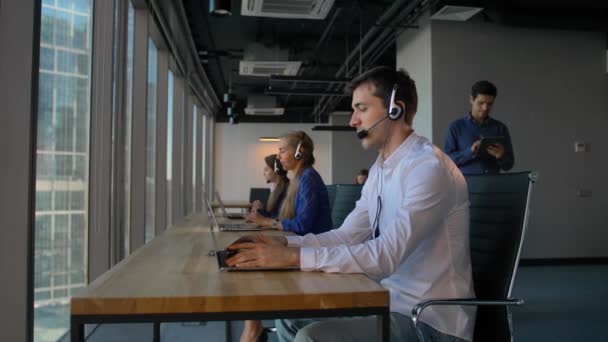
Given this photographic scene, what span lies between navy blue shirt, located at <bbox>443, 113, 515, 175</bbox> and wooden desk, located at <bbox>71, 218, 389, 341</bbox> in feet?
7.31

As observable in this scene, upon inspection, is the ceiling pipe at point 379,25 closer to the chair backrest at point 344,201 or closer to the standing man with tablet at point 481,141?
the standing man with tablet at point 481,141

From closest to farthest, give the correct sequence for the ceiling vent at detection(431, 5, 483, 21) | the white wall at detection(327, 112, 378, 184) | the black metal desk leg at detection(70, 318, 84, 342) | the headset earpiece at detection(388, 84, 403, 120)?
1. the black metal desk leg at detection(70, 318, 84, 342)
2. the headset earpiece at detection(388, 84, 403, 120)
3. the ceiling vent at detection(431, 5, 483, 21)
4. the white wall at detection(327, 112, 378, 184)

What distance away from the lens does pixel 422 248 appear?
146 centimetres

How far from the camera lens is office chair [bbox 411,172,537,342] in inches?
55.1

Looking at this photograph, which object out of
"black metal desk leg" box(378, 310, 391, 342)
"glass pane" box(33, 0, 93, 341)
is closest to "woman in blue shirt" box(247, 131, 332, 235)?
"glass pane" box(33, 0, 93, 341)

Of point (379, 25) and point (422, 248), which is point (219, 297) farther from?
point (379, 25)

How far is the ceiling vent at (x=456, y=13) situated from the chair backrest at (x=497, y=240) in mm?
4387

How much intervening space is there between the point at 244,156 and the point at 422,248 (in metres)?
12.9

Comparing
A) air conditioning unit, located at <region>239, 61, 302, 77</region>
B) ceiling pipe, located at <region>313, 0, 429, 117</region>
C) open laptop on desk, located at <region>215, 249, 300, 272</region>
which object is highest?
ceiling pipe, located at <region>313, 0, 429, 117</region>

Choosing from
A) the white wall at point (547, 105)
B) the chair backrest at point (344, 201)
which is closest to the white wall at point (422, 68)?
the white wall at point (547, 105)

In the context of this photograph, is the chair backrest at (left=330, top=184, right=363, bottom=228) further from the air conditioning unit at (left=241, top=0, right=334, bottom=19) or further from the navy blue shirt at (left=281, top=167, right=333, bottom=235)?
the air conditioning unit at (left=241, top=0, right=334, bottom=19)

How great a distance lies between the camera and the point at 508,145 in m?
3.24

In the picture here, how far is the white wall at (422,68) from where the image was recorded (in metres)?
6.10

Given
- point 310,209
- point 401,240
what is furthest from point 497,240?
point 310,209
